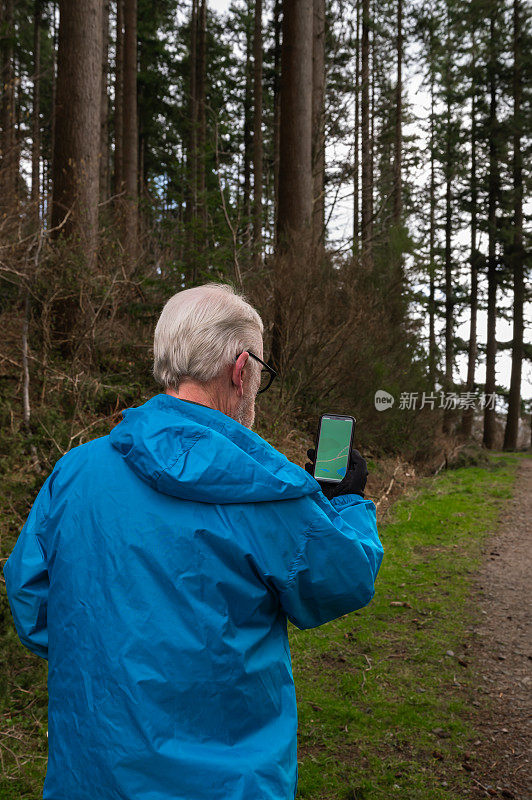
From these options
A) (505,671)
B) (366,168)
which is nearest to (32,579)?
(505,671)

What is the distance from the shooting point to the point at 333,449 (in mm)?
2311

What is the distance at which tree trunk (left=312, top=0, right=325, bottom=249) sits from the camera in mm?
12328

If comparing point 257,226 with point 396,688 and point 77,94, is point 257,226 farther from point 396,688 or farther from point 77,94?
point 396,688

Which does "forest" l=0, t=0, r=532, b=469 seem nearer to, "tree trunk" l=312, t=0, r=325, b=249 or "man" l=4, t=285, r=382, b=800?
"tree trunk" l=312, t=0, r=325, b=249

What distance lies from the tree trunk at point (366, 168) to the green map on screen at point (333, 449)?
983 cm

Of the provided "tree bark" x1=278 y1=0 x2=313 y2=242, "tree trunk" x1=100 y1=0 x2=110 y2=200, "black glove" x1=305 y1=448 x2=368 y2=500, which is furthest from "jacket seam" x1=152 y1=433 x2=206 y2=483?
"tree trunk" x1=100 y1=0 x2=110 y2=200

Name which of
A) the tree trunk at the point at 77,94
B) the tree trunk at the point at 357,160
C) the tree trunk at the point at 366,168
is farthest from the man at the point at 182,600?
the tree trunk at the point at 366,168

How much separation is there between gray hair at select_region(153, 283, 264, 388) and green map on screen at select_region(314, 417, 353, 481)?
0.58 m

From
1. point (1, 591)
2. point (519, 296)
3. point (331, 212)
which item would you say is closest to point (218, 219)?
point (331, 212)

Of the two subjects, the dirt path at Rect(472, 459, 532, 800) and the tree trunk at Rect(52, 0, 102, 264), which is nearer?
the dirt path at Rect(472, 459, 532, 800)

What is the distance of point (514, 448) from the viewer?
24.2 meters

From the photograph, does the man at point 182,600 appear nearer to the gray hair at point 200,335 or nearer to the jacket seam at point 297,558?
the jacket seam at point 297,558

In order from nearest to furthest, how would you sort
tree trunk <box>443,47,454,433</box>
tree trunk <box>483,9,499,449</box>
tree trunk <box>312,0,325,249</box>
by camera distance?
tree trunk <box>312,0,325,249</box>, tree trunk <box>483,9,499,449</box>, tree trunk <box>443,47,454,433</box>

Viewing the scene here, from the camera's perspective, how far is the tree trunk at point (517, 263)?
23.7 meters
